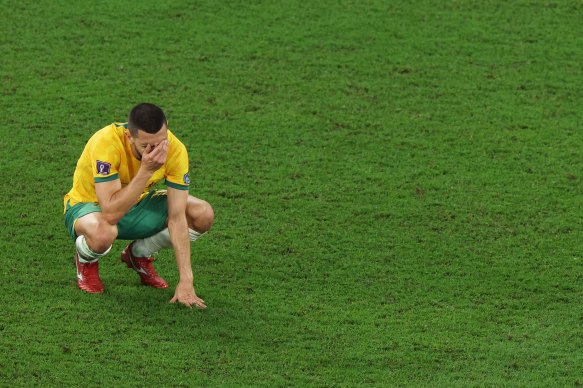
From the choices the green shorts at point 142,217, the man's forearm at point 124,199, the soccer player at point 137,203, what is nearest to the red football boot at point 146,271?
the soccer player at point 137,203

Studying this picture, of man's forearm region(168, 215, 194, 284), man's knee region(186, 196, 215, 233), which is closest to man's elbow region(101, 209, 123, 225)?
man's forearm region(168, 215, 194, 284)

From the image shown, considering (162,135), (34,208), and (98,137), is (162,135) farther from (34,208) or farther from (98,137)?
(34,208)

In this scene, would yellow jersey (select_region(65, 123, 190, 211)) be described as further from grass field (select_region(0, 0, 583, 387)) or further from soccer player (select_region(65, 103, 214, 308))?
grass field (select_region(0, 0, 583, 387))

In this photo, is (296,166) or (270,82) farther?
(270,82)

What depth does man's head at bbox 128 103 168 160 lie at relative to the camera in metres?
3.96

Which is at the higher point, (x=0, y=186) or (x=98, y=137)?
(x=98, y=137)

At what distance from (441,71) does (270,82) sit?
57.3 inches

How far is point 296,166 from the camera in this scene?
237 inches

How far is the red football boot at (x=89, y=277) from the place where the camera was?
435 cm

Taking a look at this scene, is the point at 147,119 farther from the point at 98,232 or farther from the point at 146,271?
the point at 146,271

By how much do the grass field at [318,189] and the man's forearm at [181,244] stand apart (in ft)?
0.66

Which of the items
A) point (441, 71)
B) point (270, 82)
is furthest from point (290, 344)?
point (441, 71)

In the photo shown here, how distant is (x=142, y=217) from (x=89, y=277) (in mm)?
403

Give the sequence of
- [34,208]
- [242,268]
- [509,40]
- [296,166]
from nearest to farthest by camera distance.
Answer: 1. [242,268]
2. [34,208]
3. [296,166]
4. [509,40]
